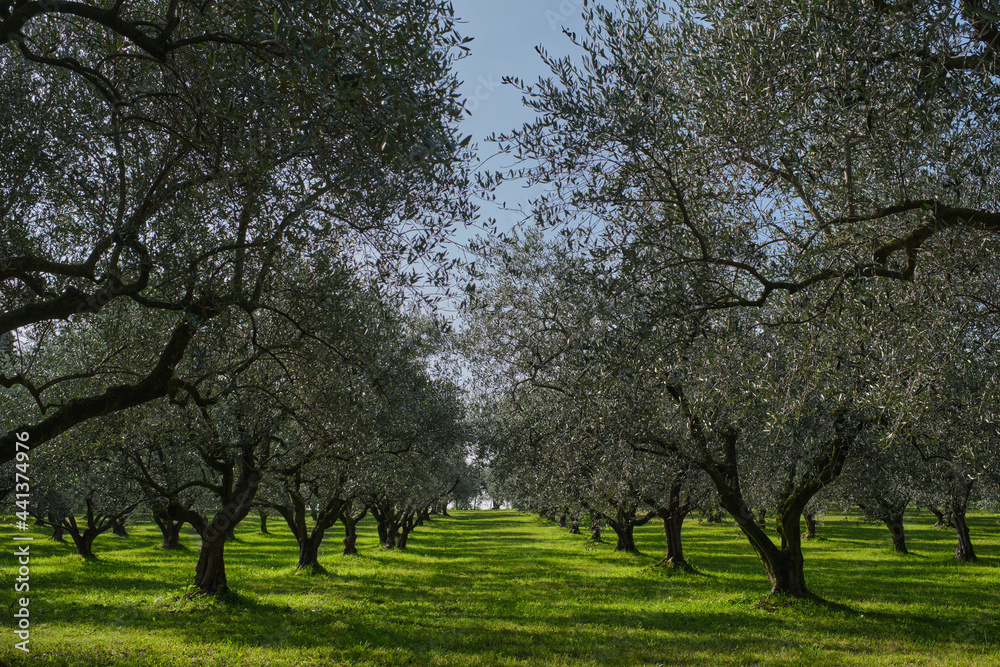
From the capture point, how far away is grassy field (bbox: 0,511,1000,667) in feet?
40.9

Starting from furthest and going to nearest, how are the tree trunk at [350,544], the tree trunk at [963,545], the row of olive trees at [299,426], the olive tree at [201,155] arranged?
the tree trunk at [350,544]
the tree trunk at [963,545]
the row of olive trees at [299,426]
the olive tree at [201,155]

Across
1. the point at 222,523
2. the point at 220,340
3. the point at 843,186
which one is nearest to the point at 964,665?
the point at 843,186

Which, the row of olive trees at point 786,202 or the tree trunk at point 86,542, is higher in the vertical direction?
the row of olive trees at point 786,202

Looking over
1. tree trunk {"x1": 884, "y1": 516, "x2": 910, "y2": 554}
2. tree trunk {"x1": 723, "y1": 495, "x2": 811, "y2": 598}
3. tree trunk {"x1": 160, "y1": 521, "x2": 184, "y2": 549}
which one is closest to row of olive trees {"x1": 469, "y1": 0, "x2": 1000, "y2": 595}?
tree trunk {"x1": 723, "y1": 495, "x2": 811, "y2": 598}

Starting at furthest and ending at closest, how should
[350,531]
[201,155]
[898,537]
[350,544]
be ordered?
1. [898,537]
2. [350,544]
3. [350,531]
4. [201,155]

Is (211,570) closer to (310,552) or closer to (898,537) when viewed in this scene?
(310,552)

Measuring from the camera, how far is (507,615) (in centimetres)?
1722

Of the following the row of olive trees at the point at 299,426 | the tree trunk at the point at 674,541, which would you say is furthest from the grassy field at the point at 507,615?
the row of olive trees at the point at 299,426

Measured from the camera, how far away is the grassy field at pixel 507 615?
40.9 feet

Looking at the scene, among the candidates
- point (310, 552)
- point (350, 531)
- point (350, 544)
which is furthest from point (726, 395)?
point (350, 544)

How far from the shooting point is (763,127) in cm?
719

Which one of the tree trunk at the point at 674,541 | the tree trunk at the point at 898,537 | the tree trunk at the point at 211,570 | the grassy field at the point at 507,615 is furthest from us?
the tree trunk at the point at 898,537

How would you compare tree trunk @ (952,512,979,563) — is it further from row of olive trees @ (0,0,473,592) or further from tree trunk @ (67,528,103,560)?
tree trunk @ (67,528,103,560)

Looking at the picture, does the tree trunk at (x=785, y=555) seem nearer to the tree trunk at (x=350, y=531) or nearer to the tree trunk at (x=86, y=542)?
the tree trunk at (x=350, y=531)
